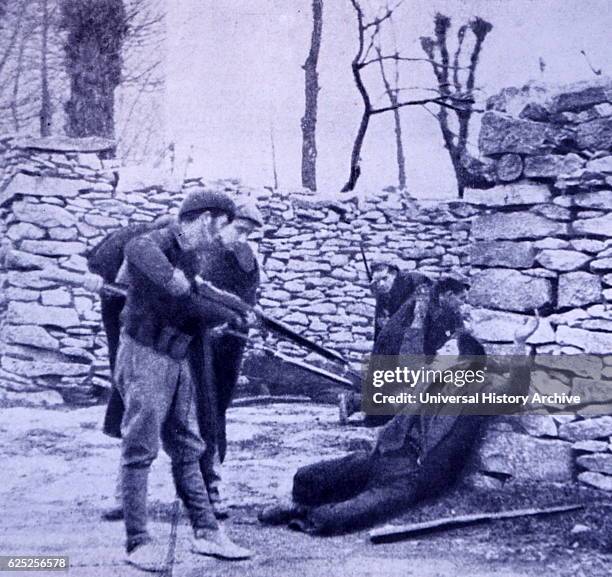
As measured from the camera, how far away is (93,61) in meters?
2.87

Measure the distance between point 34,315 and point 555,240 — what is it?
7.66 ft

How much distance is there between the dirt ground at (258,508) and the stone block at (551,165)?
1.34m

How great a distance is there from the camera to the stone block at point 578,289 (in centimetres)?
260

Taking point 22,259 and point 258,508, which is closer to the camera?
point 258,508

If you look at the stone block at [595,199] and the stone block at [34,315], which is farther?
the stone block at [34,315]

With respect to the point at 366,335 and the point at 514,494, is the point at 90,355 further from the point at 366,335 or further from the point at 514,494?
the point at 514,494

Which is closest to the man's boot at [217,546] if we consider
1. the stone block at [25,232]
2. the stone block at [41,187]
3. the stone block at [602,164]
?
the stone block at [25,232]

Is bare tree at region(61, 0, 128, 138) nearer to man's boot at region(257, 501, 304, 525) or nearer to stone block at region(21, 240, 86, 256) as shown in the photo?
stone block at region(21, 240, 86, 256)

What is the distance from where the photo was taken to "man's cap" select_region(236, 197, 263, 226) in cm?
266

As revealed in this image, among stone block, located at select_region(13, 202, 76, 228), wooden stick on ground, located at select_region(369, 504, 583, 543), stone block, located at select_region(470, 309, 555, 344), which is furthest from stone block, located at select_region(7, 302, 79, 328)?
stone block, located at select_region(470, 309, 555, 344)

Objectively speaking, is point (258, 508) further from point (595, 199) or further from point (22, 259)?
point (595, 199)

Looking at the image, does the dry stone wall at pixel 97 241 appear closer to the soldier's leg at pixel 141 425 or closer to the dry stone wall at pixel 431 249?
the dry stone wall at pixel 431 249

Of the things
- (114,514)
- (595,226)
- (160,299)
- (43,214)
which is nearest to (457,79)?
(595,226)

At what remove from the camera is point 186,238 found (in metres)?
2.42
